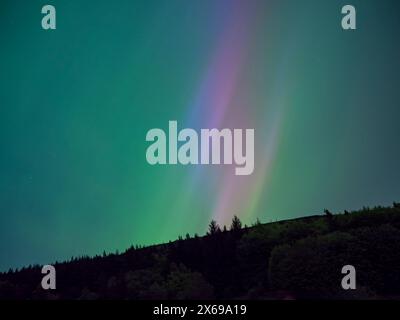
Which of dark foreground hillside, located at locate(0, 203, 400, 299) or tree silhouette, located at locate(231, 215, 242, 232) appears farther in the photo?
tree silhouette, located at locate(231, 215, 242, 232)

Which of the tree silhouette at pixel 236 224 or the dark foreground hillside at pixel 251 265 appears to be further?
the tree silhouette at pixel 236 224

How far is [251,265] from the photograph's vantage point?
10836mm

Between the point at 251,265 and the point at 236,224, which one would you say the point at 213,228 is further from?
the point at 251,265

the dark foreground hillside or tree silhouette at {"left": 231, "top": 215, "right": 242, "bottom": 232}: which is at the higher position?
tree silhouette at {"left": 231, "top": 215, "right": 242, "bottom": 232}

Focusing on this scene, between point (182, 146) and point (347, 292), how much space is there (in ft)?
9.07

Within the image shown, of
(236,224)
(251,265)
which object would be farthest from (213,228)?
(251,265)

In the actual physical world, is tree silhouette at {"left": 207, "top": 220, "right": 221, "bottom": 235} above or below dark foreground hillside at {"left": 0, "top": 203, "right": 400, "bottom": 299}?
above

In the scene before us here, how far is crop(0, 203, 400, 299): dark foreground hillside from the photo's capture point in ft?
34.9

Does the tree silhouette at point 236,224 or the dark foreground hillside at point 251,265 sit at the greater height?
the tree silhouette at point 236,224

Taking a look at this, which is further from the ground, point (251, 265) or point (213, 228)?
point (213, 228)

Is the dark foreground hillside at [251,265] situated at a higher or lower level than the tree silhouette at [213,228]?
lower

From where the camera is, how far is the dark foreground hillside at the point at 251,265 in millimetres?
10641
